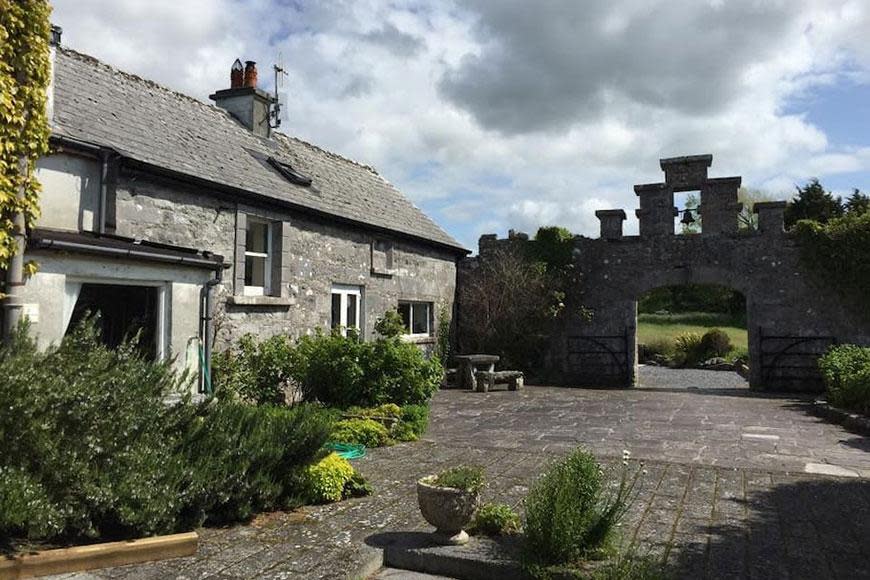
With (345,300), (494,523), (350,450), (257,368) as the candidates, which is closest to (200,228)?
(257,368)

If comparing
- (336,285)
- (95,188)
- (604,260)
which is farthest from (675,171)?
(95,188)

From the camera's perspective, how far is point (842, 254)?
14.6m

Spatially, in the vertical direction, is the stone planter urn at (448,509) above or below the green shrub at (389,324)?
below

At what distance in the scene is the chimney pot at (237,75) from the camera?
45.4 feet

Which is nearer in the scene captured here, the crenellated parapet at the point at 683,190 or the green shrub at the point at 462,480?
the green shrub at the point at 462,480

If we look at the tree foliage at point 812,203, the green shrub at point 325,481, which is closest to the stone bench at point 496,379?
the green shrub at point 325,481

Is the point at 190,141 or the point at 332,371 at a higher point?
the point at 190,141

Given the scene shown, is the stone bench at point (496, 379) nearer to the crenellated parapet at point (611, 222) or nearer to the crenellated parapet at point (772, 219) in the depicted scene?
the crenellated parapet at point (611, 222)

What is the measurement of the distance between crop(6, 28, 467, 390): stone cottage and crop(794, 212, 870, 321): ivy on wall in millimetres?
9128

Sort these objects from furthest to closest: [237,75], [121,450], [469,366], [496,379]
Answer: [469,366] < [496,379] < [237,75] < [121,450]

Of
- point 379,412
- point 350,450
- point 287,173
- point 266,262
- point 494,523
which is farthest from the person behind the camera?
point 287,173

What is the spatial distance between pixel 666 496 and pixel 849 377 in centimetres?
723

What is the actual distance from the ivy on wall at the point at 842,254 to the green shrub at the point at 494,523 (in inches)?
541

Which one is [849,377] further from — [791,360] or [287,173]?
[287,173]
